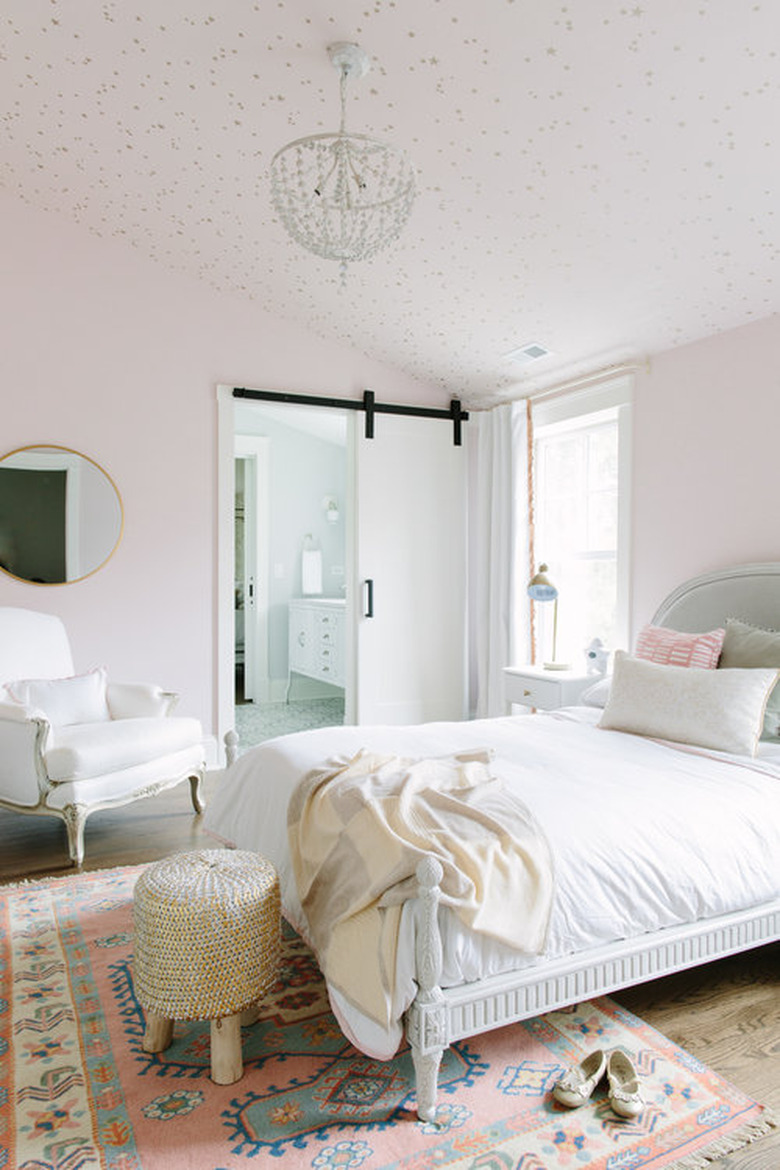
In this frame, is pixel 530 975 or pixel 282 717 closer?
pixel 530 975

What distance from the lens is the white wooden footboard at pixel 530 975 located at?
5.30 ft

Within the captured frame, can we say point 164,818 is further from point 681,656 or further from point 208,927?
point 681,656

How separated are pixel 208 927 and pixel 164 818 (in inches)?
82.2

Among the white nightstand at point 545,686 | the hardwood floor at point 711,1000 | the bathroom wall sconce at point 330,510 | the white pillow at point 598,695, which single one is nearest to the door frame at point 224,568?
the hardwood floor at point 711,1000

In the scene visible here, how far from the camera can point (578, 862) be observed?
1849 mm

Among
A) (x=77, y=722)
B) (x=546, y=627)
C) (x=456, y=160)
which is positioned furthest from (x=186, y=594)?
(x=456, y=160)

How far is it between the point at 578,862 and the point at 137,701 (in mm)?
2568

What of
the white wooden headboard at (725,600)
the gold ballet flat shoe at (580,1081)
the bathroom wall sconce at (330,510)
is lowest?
the gold ballet flat shoe at (580,1081)

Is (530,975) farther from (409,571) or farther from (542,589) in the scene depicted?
(409,571)

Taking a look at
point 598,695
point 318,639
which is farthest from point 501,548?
point 318,639

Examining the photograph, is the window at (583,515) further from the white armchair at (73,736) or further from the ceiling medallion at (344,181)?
the white armchair at (73,736)

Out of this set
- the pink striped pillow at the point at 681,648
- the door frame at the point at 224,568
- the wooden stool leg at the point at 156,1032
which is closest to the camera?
the wooden stool leg at the point at 156,1032

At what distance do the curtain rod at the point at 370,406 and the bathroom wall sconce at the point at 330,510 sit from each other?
6.88 ft

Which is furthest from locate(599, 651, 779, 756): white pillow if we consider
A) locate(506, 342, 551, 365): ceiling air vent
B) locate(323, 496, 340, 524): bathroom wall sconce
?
locate(323, 496, 340, 524): bathroom wall sconce
